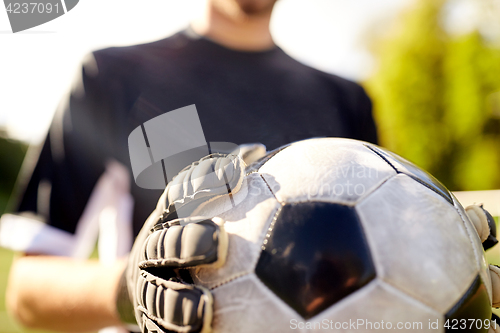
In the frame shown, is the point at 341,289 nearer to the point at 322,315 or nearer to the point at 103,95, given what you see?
the point at 322,315

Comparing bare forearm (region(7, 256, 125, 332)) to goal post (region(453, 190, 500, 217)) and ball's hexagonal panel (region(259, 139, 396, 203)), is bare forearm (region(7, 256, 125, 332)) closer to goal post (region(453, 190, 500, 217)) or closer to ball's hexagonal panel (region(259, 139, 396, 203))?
ball's hexagonal panel (region(259, 139, 396, 203))

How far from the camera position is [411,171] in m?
1.02

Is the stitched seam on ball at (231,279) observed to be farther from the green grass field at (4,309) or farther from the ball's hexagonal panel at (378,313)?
the green grass field at (4,309)

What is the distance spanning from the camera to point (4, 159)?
84.1ft

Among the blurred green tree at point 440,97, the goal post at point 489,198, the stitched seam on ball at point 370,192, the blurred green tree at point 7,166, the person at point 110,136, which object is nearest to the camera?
the stitched seam on ball at point 370,192

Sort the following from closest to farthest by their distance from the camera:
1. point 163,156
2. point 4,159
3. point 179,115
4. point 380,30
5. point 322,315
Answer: point 322,315
point 163,156
point 179,115
point 380,30
point 4,159

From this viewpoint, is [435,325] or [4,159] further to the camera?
[4,159]

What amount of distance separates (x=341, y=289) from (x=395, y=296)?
0.44ft

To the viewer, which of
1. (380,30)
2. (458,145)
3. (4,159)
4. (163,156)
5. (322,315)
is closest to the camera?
(322,315)

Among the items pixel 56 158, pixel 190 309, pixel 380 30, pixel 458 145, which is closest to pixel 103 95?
pixel 56 158

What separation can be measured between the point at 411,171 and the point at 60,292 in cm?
156

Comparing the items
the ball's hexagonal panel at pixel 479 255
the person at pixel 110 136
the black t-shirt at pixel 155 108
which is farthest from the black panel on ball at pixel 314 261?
the black t-shirt at pixel 155 108

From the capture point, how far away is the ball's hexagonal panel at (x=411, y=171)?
100cm

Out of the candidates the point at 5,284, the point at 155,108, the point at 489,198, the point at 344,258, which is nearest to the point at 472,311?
the point at 344,258
